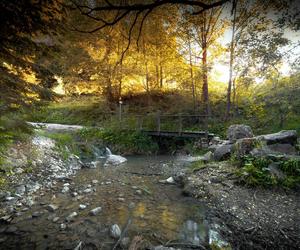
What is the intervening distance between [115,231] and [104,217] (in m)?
0.55

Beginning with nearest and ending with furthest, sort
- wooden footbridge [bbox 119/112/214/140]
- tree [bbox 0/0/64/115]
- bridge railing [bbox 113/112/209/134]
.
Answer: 1. tree [bbox 0/0/64/115]
2. wooden footbridge [bbox 119/112/214/140]
3. bridge railing [bbox 113/112/209/134]

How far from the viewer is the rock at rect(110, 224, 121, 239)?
3.04 metres

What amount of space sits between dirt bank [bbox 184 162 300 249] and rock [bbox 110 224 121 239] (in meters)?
1.52

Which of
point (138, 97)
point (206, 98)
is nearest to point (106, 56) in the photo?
point (138, 97)

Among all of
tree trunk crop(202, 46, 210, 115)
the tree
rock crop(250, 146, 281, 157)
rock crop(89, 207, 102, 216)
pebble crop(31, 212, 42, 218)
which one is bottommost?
pebble crop(31, 212, 42, 218)

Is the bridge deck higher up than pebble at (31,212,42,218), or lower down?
higher up

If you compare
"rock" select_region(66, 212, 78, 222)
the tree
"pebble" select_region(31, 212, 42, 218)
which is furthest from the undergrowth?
the tree

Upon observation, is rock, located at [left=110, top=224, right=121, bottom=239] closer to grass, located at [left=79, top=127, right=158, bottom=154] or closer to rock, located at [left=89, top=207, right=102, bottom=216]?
rock, located at [left=89, top=207, right=102, bottom=216]

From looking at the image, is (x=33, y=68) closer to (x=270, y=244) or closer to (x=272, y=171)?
(x=270, y=244)

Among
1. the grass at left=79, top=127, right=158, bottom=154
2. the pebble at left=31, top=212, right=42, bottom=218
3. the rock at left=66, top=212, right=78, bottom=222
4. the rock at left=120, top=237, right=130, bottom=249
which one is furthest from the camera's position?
the grass at left=79, top=127, right=158, bottom=154

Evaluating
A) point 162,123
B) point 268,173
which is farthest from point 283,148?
point 162,123

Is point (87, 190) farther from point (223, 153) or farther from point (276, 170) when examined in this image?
point (276, 170)

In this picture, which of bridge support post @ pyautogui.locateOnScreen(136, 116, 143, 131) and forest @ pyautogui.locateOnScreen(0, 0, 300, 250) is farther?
bridge support post @ pyautogui.locateOnScreen(136, 116, 143, 131)

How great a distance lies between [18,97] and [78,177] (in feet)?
11.4
